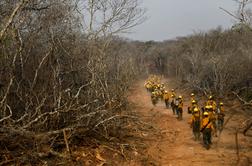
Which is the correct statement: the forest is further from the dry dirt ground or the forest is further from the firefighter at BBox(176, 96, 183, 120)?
the firefighter at BBox(176, 96, 183, 120)

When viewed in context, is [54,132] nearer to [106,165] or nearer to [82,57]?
[106,165]

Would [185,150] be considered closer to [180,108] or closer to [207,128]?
[207,128]

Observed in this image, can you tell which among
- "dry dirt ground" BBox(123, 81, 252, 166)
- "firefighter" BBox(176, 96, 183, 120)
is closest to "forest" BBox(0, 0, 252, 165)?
"dry dirt ground" BBox(123, 81, 252, 166)

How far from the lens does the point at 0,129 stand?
1141 cm

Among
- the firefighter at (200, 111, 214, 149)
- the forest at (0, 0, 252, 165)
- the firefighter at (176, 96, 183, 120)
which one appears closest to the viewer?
the forest at (0, 0, 252, 165)

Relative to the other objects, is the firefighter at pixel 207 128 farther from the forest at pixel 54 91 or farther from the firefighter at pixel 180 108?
the firefighter at pixel 180 108

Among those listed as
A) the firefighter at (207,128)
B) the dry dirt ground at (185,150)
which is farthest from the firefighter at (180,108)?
the firefighter at (207,128)

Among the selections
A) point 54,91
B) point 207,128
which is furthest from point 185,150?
point 54,91

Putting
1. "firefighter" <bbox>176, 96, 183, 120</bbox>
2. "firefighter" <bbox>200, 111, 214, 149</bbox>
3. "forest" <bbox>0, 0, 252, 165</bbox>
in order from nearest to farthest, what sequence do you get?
1. "forest" <bbox>0, 0, 252, 165</bbox>
2. "firefighter" <bbox>200, 111, 214, 149</bbox>
3. "firefighter" <bbox>176, 96, 183, 120</bbox>

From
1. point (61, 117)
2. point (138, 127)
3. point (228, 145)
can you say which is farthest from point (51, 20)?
point (228, 145)

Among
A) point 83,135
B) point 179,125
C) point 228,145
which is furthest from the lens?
point 179,125

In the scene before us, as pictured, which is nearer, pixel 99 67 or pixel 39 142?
pixel 39 142

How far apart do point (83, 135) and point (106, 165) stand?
1500 millimetres

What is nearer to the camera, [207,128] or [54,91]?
[54,91]
